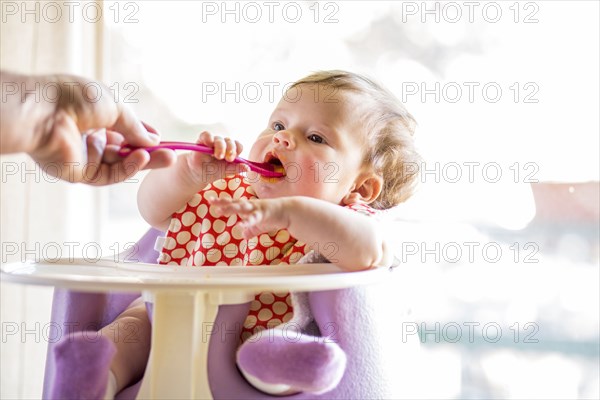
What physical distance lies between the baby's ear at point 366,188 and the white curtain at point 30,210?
794mm

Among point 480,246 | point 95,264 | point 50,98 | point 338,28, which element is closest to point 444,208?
point 480,246

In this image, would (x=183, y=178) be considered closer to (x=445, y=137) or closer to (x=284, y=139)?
(x=284, y=139)

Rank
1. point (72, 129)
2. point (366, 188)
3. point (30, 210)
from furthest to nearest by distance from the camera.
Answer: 1. point (30, 210)
2. point (366, 188)
3. point (72, 129)

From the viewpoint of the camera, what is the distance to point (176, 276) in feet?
3.22

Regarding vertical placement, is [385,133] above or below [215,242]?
above

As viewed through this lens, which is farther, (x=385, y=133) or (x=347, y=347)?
(x=385, y=133)

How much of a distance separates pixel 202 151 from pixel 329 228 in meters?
0.22

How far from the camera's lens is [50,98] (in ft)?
2.55

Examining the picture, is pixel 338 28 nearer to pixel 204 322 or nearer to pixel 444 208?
pixel 444 208

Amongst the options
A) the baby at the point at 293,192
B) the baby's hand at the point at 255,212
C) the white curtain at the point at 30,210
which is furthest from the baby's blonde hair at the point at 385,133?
the white curtain at the point at 30,210

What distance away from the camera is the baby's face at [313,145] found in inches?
44.2

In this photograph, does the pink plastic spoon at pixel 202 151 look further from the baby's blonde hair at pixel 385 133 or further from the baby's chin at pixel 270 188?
the baby's blonde hair at pixel 385 133

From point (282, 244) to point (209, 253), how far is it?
0.12 m

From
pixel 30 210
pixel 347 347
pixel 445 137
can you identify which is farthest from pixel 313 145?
pixel 30 210
